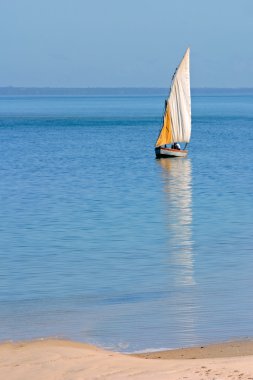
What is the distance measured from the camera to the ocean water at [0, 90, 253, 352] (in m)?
13.9

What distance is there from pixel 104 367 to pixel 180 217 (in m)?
19.1

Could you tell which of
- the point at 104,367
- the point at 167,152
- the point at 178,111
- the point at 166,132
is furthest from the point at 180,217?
the point at 178,111

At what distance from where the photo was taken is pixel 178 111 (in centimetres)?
5844

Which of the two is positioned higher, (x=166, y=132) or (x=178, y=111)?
(x=178, y=111)

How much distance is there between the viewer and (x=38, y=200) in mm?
33688

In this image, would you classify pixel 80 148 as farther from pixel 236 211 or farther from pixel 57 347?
pixel 57 347

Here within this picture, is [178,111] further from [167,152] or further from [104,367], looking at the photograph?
[104,367]

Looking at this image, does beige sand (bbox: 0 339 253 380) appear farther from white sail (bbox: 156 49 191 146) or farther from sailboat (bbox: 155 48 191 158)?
white sail (bbox: 156 49 191 146)

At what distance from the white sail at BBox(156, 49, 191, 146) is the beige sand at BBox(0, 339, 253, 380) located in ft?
152

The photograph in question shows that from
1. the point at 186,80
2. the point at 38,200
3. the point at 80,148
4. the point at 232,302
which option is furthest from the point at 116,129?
the point at 232,302

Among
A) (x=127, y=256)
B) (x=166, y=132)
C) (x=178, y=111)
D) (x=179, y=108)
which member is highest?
(x=179, y=108)

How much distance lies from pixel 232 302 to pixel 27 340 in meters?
3.70

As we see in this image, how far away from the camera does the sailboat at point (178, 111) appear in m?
56.8

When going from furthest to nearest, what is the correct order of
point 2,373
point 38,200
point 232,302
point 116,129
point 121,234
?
point 116,129, point 38,200, point 121,234, point 232,302, point 2,373
